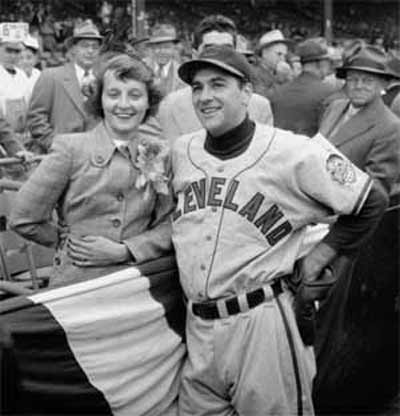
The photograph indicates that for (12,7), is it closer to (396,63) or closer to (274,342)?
(396,63)

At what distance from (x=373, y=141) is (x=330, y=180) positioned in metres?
2.26

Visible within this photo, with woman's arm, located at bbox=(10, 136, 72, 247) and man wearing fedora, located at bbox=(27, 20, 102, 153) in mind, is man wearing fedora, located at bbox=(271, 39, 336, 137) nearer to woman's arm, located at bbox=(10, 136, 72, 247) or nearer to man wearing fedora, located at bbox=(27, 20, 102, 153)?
man wearing fedora, located at bbox=(27, 20, 102, 153)

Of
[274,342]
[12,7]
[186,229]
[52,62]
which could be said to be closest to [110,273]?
[186,229]

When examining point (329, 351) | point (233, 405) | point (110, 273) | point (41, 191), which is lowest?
point (329, 351)

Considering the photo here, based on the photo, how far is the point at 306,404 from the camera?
11.1 feet

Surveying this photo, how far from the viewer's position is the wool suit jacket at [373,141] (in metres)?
5.45

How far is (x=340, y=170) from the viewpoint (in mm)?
3373

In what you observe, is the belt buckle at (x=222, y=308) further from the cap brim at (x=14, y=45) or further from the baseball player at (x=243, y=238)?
the cap brim at (x=14, y=45)

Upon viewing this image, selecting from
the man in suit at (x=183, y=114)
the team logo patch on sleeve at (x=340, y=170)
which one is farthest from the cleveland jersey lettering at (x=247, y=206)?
the man in suit at (x=183, y=114)

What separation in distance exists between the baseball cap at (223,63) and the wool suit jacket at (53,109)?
3540mm

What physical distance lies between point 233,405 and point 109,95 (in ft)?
3.87

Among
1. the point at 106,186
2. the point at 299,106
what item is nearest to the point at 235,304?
the point at 106,186

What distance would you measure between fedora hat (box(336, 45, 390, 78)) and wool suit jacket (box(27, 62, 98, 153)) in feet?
6.63

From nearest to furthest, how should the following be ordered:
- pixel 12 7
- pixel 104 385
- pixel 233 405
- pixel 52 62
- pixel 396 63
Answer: pixel 104 385 < pixel 233 405 < pixel 396 63 < pixel 52 62 < pixel 12 7
